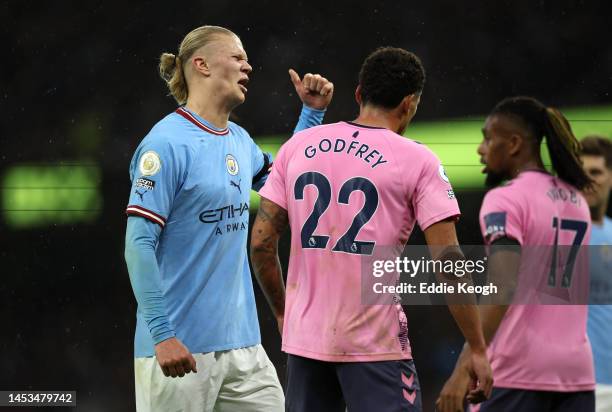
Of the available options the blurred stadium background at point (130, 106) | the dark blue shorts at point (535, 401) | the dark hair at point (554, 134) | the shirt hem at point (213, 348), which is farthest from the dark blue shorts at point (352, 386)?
the blurred stadium background at point (130, 106)

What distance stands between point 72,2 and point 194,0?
0.72 metres

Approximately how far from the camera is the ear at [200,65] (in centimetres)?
398

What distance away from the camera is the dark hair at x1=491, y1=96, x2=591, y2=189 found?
11.2 feet

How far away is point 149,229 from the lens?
11.6 ft

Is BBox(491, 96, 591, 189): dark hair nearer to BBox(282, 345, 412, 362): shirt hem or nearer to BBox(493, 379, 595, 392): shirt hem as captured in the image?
BBox(493, 379, 595, 392): shirt hem

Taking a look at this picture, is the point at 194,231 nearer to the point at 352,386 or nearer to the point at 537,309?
the point at 352,386

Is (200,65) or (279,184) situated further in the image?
(200,65)

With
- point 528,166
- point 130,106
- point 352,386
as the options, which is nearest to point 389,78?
point 528,166

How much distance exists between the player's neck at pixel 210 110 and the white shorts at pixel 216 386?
0.81m

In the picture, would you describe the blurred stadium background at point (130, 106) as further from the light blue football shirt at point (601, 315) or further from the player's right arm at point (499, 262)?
the player's right arm at point (499, 262)

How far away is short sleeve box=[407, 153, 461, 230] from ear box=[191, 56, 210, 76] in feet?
3.75

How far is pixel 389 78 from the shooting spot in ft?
10.7

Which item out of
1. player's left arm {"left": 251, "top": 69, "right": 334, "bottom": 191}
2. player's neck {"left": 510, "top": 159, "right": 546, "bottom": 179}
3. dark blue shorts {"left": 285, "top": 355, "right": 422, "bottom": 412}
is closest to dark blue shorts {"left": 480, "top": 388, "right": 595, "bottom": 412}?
dark blue shorts {"left": 285, "top": 355, "right": 422, "bottom": 412}

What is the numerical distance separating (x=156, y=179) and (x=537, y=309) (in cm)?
129
